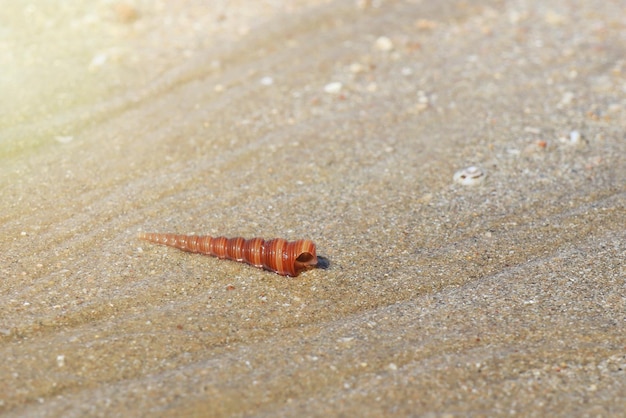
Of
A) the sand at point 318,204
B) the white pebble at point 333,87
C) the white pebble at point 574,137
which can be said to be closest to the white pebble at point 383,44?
the sand at point 318,204

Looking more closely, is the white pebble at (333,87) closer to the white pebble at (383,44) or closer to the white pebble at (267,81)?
the white pebble at (267,81)

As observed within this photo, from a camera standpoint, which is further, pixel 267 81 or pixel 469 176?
pixel 267 81

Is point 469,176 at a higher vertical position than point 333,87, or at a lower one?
lower

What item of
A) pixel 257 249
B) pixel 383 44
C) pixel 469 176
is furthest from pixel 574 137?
pixel 257 249

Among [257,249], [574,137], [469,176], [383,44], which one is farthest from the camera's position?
[383,44]

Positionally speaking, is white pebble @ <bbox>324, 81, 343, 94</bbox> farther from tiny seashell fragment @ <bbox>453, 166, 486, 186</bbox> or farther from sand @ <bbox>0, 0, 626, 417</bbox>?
tiny seashell fragment @ <bbox>453, 166, 486, 186</bbox>

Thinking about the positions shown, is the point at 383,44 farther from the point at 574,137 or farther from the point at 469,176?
the point at 469,176
